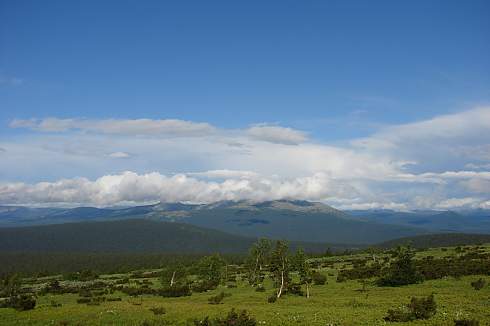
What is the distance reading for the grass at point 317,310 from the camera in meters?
35.2

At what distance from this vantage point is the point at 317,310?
135 ft

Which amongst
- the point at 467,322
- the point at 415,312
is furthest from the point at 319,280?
the point at 467,322

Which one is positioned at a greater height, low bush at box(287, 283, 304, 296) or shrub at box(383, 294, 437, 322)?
shrub at box(383, 294, 437, 322)

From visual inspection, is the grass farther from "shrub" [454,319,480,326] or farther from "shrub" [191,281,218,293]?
"shrub" [191,281,218,293]

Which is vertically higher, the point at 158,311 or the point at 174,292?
the point at 158,311

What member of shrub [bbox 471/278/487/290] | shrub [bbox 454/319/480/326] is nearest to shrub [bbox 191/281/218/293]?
shrub [bbox 471/278/487/290]

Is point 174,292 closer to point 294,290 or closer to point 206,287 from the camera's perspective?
point 206,287

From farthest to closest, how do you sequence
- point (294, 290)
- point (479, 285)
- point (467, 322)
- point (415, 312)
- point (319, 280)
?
point (319, 280)
point (294, 290)
point (479, 285)
point (415, 312)
point (467, 322)

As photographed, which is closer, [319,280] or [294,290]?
[294,290]

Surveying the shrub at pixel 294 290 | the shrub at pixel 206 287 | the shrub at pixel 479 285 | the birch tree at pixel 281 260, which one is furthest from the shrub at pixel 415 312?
the shrub at pixel 206 287

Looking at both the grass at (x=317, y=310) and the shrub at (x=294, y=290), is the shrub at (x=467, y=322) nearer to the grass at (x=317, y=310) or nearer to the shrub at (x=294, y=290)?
the grass at (x=317, y=310)

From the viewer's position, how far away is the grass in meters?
35.2

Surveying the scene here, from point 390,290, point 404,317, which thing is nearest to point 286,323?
point 404,317

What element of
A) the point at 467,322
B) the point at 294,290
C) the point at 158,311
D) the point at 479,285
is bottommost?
the point at 294,290
